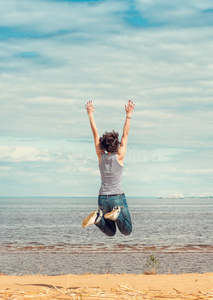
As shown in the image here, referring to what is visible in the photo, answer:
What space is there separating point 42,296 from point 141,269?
1337cm

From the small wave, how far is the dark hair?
19898mm

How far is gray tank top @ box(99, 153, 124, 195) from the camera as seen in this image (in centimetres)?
882

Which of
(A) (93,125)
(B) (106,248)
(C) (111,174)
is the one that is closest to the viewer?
(C) (111,174)

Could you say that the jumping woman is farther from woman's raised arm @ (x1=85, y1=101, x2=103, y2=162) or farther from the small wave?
the small wave

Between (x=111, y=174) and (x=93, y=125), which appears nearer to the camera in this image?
(x=111, y=174)

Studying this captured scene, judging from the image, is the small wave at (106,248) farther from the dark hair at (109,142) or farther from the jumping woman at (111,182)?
the dark hair at (109,142)

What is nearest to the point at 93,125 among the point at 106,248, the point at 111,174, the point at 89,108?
the point at 89,108

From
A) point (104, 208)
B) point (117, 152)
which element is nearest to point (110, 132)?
point (117, 152)

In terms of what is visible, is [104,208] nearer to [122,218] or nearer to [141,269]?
[122,218]

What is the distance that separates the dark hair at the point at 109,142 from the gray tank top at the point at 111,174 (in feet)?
0.42

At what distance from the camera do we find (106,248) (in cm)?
2967

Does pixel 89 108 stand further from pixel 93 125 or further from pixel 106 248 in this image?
pixel 106 248

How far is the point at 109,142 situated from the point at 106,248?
21.9 m

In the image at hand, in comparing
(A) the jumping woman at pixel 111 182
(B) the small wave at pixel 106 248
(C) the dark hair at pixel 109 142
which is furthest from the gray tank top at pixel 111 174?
(B) the small wave at pixel 106 248
